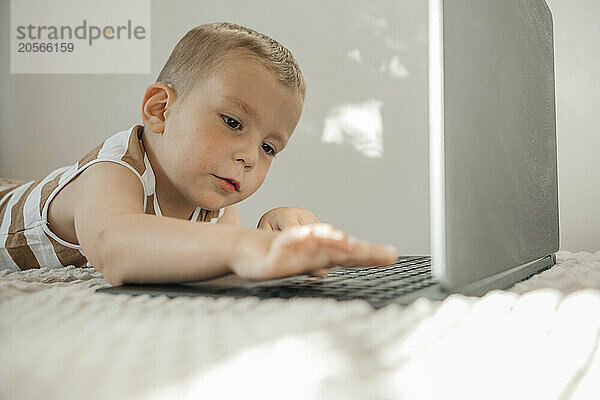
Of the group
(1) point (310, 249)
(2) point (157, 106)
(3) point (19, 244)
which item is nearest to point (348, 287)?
(1) point (310, 249)

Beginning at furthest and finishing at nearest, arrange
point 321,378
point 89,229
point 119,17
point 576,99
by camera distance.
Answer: point 119,17, point 576,99, point 89,229, point 321,378

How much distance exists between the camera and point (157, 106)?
3.14 ft

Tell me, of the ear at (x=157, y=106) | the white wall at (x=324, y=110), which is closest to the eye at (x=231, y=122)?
the ear at (x=157, y=106)

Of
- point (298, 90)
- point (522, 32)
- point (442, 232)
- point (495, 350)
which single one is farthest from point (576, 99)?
point (495, 350)

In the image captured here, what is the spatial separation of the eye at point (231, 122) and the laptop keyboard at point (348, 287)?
0.35 meters

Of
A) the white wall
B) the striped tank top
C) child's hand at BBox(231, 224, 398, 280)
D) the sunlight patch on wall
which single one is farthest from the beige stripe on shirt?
the sunlight patch on wall

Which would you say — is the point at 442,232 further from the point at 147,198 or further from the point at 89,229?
the point at 147,198

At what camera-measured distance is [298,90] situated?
0.97 meters

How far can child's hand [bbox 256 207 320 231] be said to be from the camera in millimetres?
1049

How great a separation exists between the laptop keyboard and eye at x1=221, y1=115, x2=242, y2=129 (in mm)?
355

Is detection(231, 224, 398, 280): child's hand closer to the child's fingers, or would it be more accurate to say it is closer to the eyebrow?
the child's fingers

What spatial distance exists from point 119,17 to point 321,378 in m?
2.22

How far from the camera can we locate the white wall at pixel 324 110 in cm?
210

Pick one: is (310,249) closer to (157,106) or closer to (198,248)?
(198,248)
